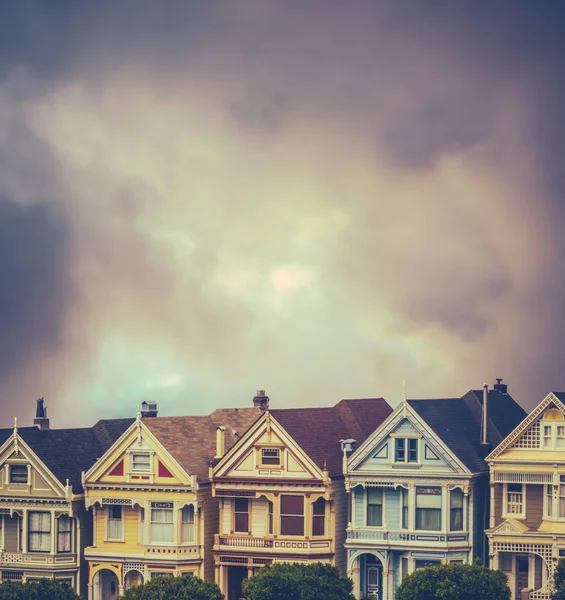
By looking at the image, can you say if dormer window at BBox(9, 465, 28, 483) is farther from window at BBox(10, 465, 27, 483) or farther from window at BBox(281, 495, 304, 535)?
window at BBox(281, 495, 304, 535)

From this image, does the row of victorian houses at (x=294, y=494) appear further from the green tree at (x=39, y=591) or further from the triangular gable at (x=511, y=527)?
the green tree at (x=39, y=591)

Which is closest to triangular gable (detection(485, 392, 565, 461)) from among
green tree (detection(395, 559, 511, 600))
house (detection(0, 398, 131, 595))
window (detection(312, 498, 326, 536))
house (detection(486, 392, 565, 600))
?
house (detection(486, 392, 565, 600))

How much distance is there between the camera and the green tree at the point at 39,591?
95625 millimetres

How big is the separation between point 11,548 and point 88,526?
4710 mm

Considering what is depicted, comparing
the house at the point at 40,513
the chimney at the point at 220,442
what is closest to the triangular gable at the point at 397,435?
the chimney at the point at 220,442

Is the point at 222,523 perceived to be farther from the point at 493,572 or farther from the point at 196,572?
the point at 493,572

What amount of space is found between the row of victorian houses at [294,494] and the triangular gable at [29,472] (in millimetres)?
80

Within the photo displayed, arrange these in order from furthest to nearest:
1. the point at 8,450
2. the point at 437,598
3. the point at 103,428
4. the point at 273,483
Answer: the point at 103,428
the point at 8,450
the point at 273,483
the point at 437,598

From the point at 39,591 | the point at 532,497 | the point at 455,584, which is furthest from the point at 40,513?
the point at 532,497

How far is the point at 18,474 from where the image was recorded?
331ft

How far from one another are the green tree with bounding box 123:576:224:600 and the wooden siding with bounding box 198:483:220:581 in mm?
3636

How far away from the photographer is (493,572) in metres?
88.8

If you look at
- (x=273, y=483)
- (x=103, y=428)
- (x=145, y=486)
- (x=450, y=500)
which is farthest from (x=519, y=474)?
(x=103, y=428)

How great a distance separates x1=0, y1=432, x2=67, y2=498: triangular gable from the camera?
326 ft
